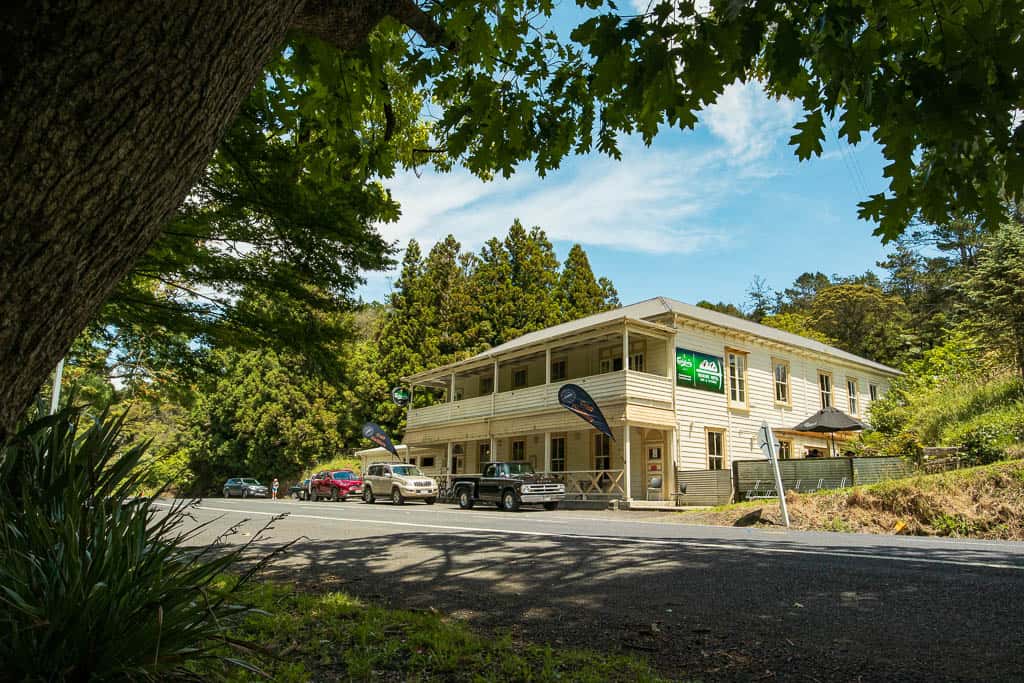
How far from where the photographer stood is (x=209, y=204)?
24.5 feet

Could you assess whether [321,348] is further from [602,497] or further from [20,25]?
[602,497]

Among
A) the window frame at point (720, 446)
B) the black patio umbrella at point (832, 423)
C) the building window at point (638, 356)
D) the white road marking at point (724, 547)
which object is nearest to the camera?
the white road marking at point (724, 547)

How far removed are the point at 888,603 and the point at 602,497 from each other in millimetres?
17563

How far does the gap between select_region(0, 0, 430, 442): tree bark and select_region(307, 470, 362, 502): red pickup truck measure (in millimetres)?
29172

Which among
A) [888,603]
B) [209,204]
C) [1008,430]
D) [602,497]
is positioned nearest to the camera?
[888,603]

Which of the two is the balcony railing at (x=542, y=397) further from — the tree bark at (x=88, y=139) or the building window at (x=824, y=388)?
the tree bark at (x=88, y=139)

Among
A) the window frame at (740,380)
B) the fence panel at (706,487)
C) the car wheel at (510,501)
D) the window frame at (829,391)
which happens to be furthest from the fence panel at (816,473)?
the window frame at (829,391)

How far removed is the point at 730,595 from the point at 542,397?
2006cm

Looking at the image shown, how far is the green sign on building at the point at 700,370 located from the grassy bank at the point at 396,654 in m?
19.9

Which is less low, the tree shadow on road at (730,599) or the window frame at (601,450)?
the window frame at (601,450)

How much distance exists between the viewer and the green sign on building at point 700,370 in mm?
23422

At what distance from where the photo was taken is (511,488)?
818 inches

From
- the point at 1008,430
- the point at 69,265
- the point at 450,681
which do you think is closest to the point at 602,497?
the point at 1008,430

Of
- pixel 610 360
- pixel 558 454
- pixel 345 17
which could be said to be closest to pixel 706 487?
pixel 610 360
